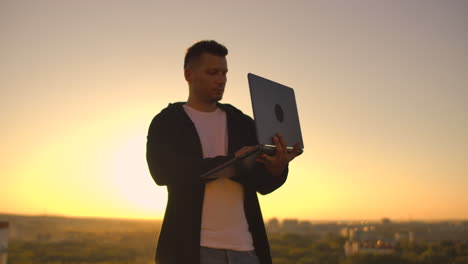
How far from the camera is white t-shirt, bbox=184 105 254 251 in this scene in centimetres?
176

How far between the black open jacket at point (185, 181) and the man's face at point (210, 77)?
139mm

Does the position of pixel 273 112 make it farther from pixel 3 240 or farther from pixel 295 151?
pixel 3 240

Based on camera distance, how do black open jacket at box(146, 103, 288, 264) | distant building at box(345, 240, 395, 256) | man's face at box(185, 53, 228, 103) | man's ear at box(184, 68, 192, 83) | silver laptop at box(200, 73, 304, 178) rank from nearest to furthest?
silver laptop at box(200, 73, 304, 178) → black open jacket at box(146, 103, 288, 264) → man's face at box(185, 53, 228, 103) → man's ear at box(184, 68, 192, 83) → distant building at box(345, 240, 395, 256)

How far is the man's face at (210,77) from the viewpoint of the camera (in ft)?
6.59

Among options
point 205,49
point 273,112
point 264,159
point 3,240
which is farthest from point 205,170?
point 3,240

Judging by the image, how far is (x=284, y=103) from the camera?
184 centimetres

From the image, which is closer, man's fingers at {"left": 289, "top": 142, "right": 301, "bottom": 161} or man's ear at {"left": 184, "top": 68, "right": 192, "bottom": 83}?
man's fingers at {"left": 289, "top": 142, "right": 301, "bottom": 161}

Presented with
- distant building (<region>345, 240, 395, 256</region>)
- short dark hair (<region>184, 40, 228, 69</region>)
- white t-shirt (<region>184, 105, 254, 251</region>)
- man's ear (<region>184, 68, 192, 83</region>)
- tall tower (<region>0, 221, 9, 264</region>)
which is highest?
short dark hair (<region>184, 40, 228, 69</region>)

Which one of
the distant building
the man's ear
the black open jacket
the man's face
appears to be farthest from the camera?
the distant building

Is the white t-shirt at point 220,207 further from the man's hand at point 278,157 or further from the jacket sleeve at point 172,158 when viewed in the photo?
the man's hand at point 278,157

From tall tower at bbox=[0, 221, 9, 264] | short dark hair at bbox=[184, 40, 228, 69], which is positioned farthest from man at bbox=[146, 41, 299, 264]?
tall tower at bbox=[0, 221, 9, 264]

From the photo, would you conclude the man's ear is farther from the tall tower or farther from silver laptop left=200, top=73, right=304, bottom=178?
the tall tower

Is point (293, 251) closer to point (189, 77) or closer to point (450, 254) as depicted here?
point (450, 254)

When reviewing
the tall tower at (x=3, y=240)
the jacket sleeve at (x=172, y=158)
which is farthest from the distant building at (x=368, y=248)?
the jacket sleeve at (x=172, y=158)
